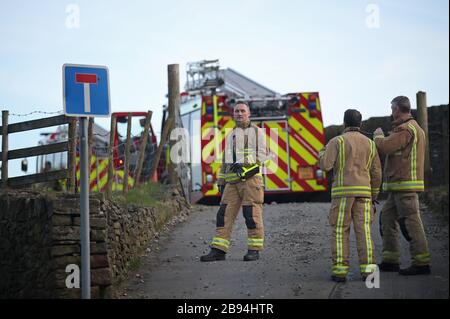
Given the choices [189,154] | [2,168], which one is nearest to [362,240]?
[2,168]

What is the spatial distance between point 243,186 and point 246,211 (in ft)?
1.01

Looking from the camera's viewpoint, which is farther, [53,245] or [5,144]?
[5,144]

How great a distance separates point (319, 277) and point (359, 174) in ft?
3.72

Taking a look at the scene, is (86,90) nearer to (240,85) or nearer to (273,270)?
(273,270)

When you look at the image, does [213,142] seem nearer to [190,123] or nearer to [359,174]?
[190,123]

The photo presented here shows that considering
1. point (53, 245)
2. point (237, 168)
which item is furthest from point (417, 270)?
point (53, 245)

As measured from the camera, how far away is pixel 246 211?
8461 millimetres

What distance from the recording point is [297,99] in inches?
593

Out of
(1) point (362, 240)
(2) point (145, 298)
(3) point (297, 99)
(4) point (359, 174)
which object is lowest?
(2) point (145, 298)

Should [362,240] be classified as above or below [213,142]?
below

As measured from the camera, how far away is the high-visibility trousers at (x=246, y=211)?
8438 mm

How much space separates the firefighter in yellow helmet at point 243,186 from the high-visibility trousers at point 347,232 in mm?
1533

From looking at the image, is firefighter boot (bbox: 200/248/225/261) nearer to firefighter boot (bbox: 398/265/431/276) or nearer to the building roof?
firefighter boot (bbox: 398/265/431/276)

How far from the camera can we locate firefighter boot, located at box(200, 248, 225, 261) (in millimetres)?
8469
